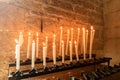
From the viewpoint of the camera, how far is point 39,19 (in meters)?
2.86

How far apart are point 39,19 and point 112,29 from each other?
2.05 metres

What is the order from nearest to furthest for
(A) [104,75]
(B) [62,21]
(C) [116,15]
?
1. (A) [104,75]
2. (B) [62,21]
3. (C) [116,15]

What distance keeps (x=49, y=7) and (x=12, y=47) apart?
3.43 ft

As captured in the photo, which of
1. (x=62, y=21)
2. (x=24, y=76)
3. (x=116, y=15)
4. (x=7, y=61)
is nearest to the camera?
(x=24, y=76)

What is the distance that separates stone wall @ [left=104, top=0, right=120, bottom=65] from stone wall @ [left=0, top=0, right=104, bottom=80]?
23cm

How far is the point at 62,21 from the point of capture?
3248mm

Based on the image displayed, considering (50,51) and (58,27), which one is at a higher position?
(58,27)

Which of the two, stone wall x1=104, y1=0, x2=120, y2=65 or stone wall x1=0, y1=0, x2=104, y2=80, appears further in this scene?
stone wall x1=104, y1=0, x2=120, y2=65

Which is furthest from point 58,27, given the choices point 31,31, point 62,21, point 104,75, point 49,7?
point 104,75

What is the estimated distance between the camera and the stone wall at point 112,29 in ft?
12.8

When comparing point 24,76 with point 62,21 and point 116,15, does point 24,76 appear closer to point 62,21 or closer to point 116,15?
point 62,21

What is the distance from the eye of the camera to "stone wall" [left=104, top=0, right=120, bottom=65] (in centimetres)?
389

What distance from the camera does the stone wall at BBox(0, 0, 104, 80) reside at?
240cm

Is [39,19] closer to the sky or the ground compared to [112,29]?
closer to the sky
